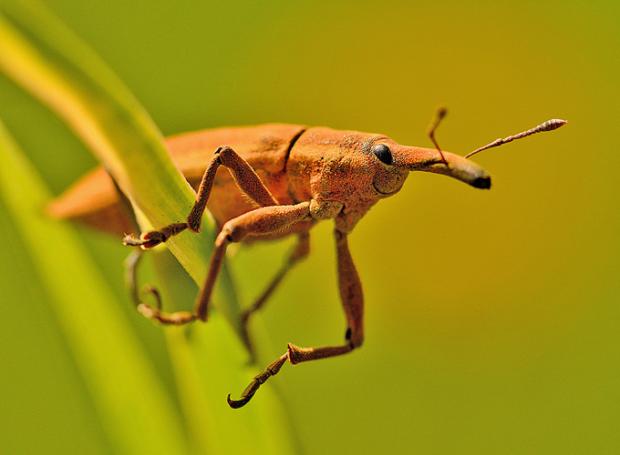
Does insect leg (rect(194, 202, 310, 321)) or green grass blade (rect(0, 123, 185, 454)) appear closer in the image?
insect leg (rect(194, 202, 310, 321))

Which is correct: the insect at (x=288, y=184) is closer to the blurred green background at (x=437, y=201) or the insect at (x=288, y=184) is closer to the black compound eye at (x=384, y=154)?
the black compound eye at (x=384, y=154)

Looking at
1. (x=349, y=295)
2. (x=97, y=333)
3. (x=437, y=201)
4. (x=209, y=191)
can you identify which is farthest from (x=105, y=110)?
(x=437, y=201)

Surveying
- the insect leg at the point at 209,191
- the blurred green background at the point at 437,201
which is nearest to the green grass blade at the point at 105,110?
the insect leg at the point at 209,191

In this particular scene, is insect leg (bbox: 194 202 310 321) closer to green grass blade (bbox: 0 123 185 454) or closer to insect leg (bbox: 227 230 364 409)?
insect leg (bbox: 227 230 364 409)

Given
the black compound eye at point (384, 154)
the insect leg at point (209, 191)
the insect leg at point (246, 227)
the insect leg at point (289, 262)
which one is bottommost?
the insect leg at point (289, 262)

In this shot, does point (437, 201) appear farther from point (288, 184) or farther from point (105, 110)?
point (105, 110)

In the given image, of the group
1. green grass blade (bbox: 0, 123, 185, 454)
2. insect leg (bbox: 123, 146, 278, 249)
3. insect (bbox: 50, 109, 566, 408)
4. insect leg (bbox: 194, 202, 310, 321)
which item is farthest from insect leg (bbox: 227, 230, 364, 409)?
green grass blade (bbox: 0, 123, 185, 454)
